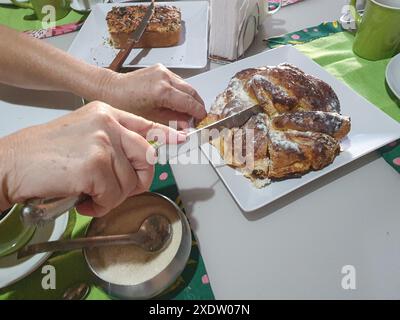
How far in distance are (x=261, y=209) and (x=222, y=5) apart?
1.98 feet

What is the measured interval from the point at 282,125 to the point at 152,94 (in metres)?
0.31

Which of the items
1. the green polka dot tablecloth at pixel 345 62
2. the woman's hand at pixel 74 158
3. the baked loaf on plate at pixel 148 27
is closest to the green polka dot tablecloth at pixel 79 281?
the woman's hand at pixel 74 158

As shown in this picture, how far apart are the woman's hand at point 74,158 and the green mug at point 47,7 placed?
0.87m

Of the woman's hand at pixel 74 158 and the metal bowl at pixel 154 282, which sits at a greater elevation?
the woman's hand at pixel 74 158

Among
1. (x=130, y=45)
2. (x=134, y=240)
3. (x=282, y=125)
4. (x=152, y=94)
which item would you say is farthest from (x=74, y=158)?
(x=130, y=45)

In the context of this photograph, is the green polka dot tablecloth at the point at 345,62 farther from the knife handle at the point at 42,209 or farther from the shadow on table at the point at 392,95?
the knife handle at the point at 42,209

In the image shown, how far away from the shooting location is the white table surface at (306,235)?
0.59m

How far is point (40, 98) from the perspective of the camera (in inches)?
35.8

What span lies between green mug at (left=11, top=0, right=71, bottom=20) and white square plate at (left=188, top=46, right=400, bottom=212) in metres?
0.69

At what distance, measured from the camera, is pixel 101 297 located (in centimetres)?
56

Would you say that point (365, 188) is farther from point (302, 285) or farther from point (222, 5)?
point (222, 5)

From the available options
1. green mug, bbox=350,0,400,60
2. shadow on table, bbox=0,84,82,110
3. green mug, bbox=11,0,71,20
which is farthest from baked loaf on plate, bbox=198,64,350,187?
green mug, bbox=11,0,71,20

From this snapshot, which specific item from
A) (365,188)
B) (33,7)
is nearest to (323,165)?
(365,188)

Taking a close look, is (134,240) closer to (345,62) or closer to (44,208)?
(44,208)
